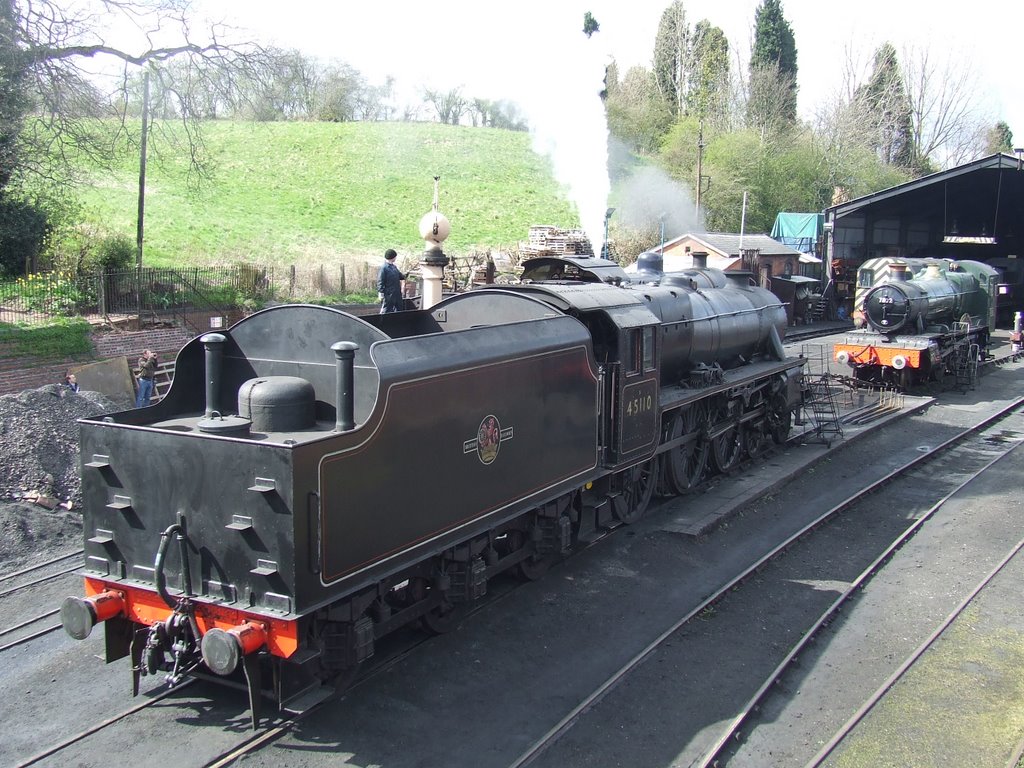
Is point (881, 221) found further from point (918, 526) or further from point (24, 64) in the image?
point (24, 64)

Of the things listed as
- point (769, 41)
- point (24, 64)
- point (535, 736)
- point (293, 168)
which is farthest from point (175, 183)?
point (769, 41)

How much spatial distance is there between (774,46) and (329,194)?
115ft

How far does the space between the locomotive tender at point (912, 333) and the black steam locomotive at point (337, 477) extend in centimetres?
1260

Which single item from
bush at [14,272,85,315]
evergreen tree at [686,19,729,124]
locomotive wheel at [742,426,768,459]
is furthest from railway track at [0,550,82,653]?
evergreen tree at [686,19,729,124]

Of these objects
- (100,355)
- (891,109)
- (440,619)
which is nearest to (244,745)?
(440,619)

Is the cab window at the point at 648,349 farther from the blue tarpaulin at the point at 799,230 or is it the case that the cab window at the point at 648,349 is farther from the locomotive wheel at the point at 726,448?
the blue tarpaulin at the point at 799,230

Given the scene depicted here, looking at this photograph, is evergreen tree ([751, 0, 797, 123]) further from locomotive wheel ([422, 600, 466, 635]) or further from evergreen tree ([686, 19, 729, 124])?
locomotive wheel ([422, 600, 466, 635])

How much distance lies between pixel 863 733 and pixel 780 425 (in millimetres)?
8717

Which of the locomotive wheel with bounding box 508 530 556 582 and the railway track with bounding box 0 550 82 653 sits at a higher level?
the locomotive wheel with bounding box 508 530 556 582

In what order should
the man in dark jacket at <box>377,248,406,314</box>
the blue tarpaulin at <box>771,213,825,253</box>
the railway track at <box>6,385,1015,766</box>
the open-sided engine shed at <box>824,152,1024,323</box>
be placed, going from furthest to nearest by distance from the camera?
the blue tarpaulin at <box>771,213,825,253</box> → the open-sided engine shed at <box>824,152,1024,323</box> → the man in dark jacket at <box>377,248,406,314</box> → the railway track at <box>6,385,1015,766</box>

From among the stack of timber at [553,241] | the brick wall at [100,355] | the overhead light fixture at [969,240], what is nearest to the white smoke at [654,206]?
the overhead light fixture at [969,240]

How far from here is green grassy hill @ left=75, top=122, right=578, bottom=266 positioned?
1246 inches

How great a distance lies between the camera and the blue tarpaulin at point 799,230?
143 ft

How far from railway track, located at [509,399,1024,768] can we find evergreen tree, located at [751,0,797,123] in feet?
155
